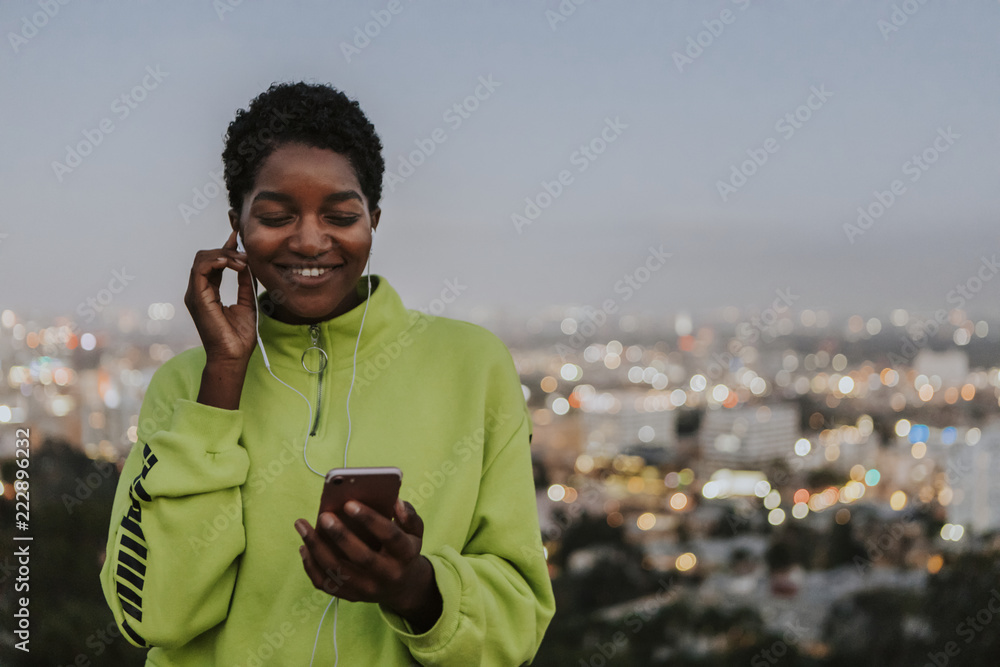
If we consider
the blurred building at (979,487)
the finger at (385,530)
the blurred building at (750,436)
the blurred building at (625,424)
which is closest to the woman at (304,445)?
the finger at (385,530)

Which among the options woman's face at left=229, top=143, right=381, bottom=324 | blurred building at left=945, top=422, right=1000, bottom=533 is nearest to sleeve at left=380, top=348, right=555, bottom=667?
woman's face at left=229, top=143, right=381, bottom=324

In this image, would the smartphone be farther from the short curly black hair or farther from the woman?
the short curly black hair

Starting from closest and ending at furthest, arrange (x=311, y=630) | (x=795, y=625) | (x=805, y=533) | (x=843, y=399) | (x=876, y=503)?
(x=311, y=630) → (x=795, y=625) → (x=805, y=533) → (x=876, y=503) → (x=843, y=399)

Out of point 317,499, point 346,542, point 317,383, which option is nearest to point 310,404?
point 317,383

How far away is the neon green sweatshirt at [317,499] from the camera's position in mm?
1167

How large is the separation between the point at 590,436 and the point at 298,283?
18.0 m

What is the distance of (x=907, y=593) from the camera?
30.6 feet

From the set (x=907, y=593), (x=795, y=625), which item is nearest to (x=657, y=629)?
(x=795, y=625)

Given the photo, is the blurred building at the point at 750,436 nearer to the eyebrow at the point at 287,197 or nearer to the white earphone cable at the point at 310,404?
the white earphone cable at the point at 310,404

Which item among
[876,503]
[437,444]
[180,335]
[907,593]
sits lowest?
[876,503]

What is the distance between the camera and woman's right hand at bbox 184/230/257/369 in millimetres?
1235

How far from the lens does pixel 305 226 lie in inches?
48.7

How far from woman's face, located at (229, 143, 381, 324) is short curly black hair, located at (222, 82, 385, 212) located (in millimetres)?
21

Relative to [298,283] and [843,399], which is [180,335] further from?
[843,399]
